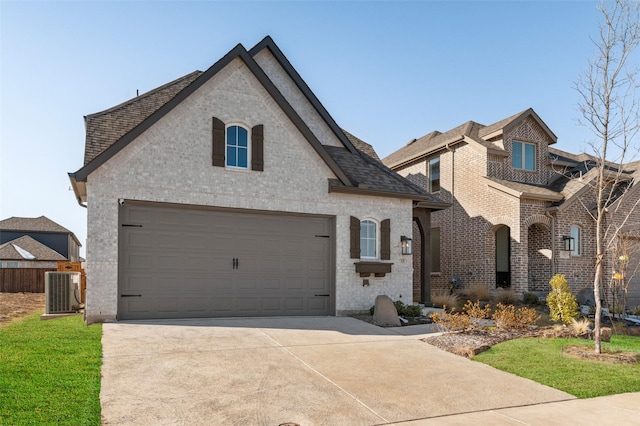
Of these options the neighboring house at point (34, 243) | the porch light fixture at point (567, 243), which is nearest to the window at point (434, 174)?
the porch light fixture at point (567, 243)

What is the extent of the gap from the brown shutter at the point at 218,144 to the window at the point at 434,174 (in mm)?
12563

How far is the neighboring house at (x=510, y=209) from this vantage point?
58.0ft

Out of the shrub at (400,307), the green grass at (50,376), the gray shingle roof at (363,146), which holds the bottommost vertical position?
the shrub at (400,307)

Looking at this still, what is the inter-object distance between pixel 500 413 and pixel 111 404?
167 inches

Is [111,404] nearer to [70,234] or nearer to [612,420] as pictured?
[612,420]

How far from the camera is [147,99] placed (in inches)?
514

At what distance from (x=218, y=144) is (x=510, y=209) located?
1168 centimetres

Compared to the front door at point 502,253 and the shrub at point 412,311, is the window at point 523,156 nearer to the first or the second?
the front door at point 502,253

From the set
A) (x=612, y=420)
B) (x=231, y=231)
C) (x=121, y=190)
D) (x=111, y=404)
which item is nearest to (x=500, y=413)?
(x=612, y=420)

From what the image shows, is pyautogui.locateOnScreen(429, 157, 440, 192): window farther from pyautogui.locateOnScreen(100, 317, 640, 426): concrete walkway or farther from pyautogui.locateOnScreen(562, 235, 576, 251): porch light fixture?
pyautogui.locateOnScreen(100, 317, 640, 426): concrete walkway

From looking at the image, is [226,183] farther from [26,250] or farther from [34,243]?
[34,243]

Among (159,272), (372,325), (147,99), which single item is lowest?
(372,325)

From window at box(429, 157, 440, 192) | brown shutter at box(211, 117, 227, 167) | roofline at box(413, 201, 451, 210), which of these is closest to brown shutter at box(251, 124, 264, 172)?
brown shutter at box(211, 117, 227, 167)

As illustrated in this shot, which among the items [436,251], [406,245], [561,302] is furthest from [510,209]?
[561,302]
